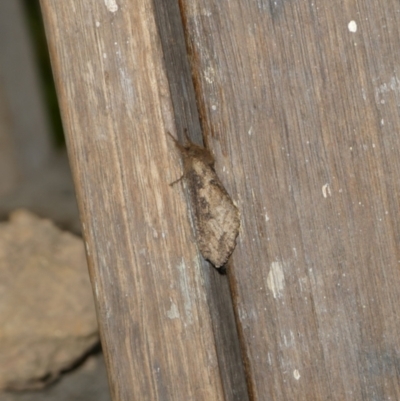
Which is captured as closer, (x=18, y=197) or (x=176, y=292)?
(x=176, y=292)

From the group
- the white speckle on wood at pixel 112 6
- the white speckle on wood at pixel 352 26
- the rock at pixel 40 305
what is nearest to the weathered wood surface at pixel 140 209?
the white speckle on wood at pixel 112 6

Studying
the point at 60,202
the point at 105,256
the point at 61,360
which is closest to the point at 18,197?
the point at 60,202

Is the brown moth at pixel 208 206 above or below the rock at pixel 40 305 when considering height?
above

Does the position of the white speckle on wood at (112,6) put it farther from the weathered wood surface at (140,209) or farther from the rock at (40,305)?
the rock at (40,305)

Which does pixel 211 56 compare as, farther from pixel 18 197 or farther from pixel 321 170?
pixel 18 197

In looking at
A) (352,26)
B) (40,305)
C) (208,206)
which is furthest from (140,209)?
(40,305)

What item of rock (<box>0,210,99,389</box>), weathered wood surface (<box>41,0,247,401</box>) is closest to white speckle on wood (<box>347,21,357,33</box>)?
weathered wood surface (<box>41,0,247,401</box>)
